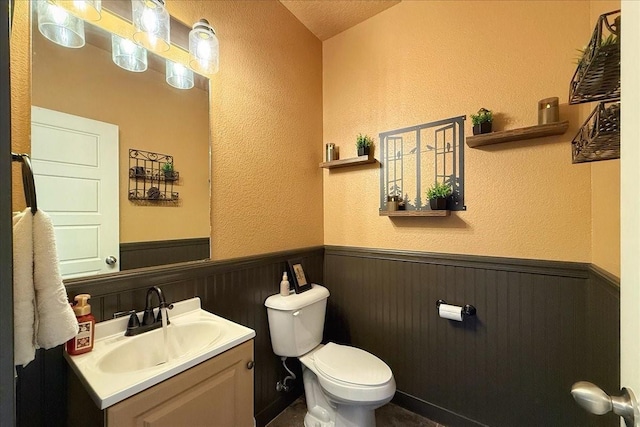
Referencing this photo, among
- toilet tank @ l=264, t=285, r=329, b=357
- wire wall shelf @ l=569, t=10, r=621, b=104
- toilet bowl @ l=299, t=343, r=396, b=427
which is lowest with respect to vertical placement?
toilet bowl @ l=299, t=343, r=396, b=427

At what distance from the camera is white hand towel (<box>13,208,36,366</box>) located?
0.66 m

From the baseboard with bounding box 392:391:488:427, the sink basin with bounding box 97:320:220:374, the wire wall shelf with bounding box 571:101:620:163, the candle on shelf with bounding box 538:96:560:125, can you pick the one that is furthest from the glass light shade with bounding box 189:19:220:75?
the baseboard with bounding box 392:391:488:427

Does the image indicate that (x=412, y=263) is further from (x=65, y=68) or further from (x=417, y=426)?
(x=65, y=68)

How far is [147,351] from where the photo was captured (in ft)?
3.61

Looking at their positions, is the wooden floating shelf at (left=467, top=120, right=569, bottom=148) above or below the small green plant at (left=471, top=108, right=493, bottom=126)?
below

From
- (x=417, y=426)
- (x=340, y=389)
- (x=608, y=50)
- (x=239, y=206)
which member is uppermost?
(x=608, y=50)

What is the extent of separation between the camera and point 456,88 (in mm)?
1631

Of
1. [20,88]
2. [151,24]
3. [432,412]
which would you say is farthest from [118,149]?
[432,412]

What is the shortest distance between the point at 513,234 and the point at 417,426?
4.27ft

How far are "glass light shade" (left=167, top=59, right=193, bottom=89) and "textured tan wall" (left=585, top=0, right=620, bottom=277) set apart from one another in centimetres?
182

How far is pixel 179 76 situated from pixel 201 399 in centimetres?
144

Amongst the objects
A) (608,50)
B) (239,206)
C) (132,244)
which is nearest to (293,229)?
(239,206)

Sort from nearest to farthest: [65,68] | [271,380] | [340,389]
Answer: [65,68] → [340,389] → [271,380]

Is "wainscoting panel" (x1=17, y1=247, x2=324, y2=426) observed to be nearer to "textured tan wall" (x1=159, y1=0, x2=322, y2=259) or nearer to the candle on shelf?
"textured tan wall" (x1=159, y1=0, x2=322, y2=259)
